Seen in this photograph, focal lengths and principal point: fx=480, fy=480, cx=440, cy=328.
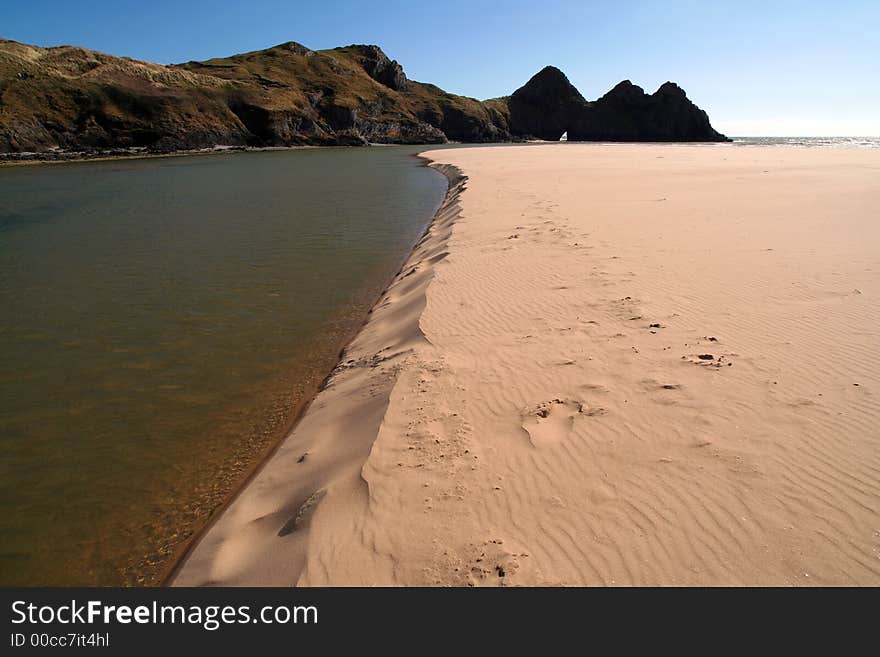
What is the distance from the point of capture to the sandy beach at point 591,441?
2.94 m

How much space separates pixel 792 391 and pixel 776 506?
184 centimetres

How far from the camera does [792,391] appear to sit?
4.53 m

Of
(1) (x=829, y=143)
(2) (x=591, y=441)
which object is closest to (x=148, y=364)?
(2) (x=591, y=441)

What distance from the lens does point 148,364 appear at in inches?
249

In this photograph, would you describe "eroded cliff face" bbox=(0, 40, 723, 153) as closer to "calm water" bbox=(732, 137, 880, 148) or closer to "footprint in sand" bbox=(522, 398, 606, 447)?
"calm water" bbox=(732, 137, 880, 148)

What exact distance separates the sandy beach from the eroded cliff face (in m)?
74.6

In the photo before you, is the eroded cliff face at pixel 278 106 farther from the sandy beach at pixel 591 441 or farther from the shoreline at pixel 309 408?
the sandy beach at pixel 591 441

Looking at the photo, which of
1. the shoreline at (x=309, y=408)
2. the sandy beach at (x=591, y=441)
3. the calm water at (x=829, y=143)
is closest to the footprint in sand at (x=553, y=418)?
the sandy beach at (x=591, y=441)

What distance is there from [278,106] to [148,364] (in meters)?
93.3

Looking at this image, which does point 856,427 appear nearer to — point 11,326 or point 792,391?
point 792,391

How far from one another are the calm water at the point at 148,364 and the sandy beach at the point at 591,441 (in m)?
0.63

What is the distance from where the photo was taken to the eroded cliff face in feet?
217

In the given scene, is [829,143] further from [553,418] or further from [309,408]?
[309,408]
